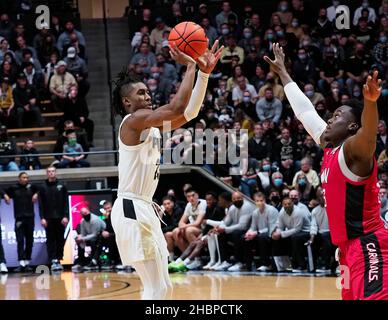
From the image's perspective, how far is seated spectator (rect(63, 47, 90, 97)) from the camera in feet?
62.2

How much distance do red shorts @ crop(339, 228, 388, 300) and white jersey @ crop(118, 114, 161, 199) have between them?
1.85 metres

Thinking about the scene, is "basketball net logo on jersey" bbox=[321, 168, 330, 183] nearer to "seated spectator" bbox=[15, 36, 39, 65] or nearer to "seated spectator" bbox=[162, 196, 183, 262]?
"seated spectator" bbox=[162, 196, 183, 262]

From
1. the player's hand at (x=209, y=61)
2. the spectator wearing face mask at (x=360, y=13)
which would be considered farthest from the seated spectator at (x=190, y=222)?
the player's hand at (x=209, y=61)

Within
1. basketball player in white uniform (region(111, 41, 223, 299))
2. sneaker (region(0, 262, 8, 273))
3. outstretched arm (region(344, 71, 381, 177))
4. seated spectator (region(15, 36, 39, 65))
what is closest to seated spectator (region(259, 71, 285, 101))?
seated spectator (region(15, 36, 39, 65))

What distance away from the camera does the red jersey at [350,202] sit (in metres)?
5.21

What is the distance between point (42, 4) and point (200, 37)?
15364mm

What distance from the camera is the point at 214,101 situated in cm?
1755

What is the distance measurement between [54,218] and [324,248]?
16.7ft

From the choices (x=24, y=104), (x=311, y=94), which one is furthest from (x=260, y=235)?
(x=24, y=104)

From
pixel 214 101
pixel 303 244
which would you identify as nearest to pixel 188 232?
pixel 303 244

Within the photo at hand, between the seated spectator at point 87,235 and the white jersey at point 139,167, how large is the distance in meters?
8.96

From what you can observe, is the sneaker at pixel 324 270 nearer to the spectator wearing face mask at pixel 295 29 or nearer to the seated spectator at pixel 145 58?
the spectator wearing face mask at pixel 295 29

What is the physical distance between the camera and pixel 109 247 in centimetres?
1555

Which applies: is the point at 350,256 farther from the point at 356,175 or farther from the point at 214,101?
the point at 214,101
